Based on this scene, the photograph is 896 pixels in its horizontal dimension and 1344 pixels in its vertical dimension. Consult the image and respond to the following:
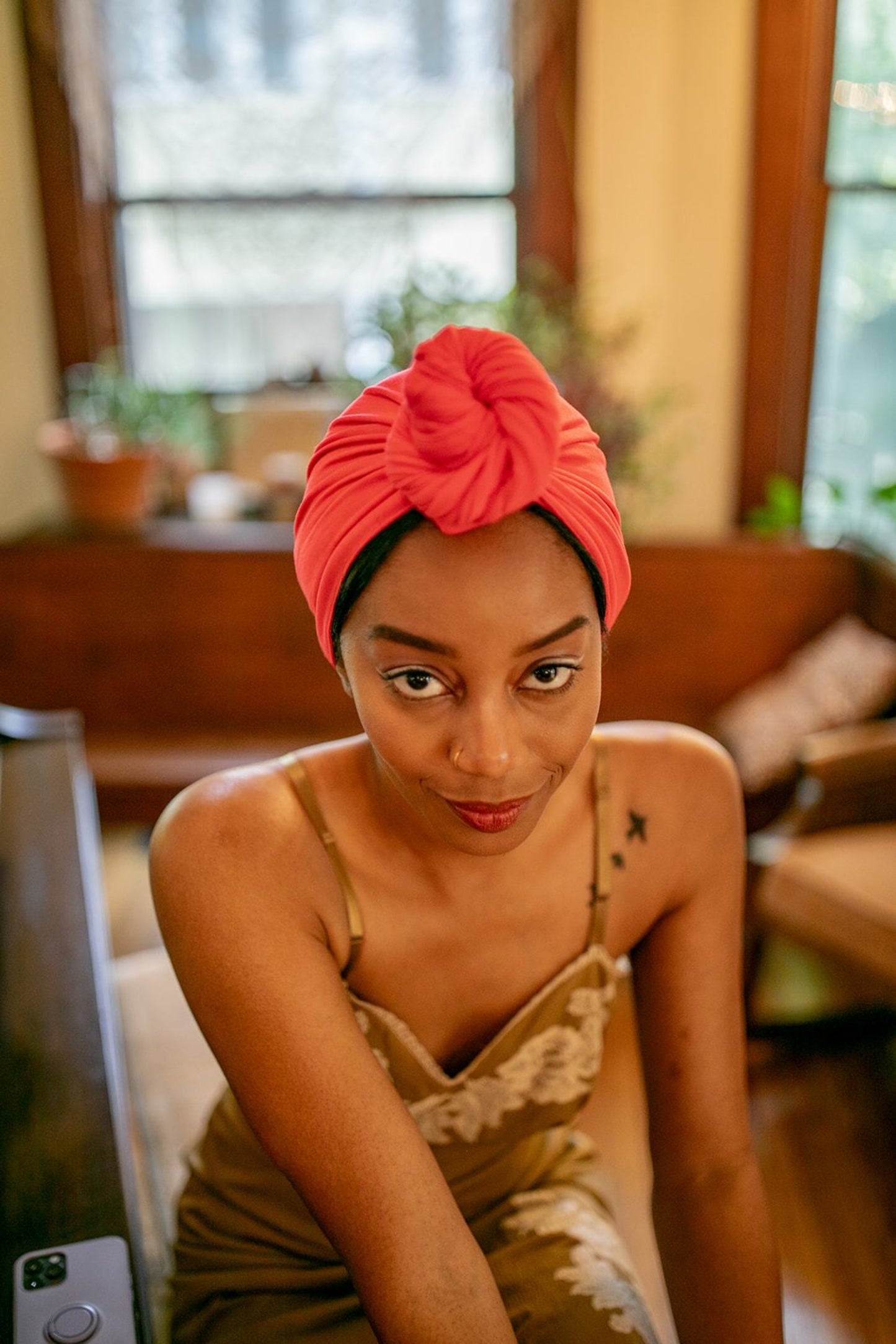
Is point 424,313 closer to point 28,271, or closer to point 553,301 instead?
point 553,301

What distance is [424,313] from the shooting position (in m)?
3.41

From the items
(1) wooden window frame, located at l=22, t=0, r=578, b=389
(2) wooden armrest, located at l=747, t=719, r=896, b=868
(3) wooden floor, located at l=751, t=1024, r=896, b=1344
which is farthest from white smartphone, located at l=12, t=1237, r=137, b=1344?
(1) wooden window frame, located at l=22, t=0, r=578, b=389

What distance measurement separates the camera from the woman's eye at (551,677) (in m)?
0.89

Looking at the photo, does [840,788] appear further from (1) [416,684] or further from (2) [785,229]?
(1) [416,684]

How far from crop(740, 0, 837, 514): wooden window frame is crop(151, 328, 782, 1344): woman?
2.80m

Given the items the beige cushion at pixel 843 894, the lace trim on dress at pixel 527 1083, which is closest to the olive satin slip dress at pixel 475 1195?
the lace trim on dress at pixel 527 1083

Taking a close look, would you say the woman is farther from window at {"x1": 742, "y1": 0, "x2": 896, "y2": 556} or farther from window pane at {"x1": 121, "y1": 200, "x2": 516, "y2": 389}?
window pane at {"x1": 121, "y1": 200, "x2": 516, "y2": 389}

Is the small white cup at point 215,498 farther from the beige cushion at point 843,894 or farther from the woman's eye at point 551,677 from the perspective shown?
the woman's eye at point 551,677

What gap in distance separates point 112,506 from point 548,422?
9.95 feet

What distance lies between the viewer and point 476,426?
0.78 metres

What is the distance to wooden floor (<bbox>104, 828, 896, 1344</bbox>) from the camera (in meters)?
1.95

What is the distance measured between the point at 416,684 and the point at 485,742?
0.07m

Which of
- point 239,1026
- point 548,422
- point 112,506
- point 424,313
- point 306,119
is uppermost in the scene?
point 306,119

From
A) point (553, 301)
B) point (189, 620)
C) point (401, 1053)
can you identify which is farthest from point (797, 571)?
point (401, 1053)
